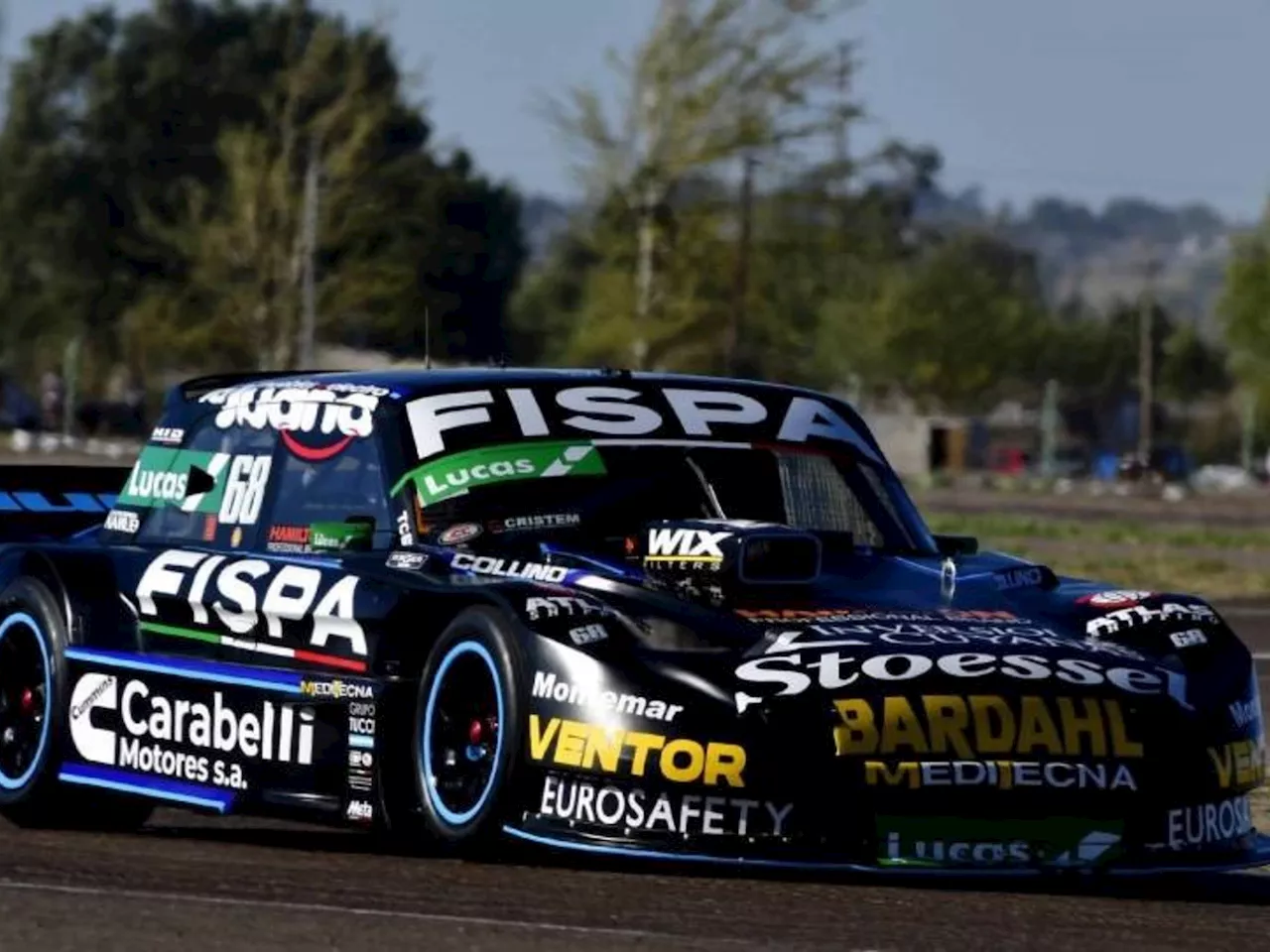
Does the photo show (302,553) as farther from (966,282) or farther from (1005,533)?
(966,282)

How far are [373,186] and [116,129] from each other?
160 feet

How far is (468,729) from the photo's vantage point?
7.61m

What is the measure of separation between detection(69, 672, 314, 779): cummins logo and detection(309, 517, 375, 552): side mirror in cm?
47

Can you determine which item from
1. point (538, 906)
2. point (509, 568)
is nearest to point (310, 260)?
point (509, 568)

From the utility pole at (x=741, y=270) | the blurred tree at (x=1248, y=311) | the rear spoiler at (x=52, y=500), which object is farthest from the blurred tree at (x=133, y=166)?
the rear spoiler at (x=52, y=500)

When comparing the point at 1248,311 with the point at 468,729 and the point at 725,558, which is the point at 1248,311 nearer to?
the point at 725,558

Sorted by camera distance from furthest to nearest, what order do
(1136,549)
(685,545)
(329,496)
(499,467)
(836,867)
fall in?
(1136,549) → (329,496) → (499,467) → (685,545) → (836,867)

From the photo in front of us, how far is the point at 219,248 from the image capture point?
3950 cm

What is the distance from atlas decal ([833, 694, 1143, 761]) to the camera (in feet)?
23.4

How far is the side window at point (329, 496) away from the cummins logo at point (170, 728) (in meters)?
0.52

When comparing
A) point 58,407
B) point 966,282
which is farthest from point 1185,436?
point 58,407

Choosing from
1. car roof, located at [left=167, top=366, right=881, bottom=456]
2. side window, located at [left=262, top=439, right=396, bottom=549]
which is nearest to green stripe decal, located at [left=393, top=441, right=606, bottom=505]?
side window, located at [left=262, top=439, right=396, bottom=549]

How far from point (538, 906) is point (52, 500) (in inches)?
152

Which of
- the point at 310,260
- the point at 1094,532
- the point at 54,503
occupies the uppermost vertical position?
the point at 310,260
